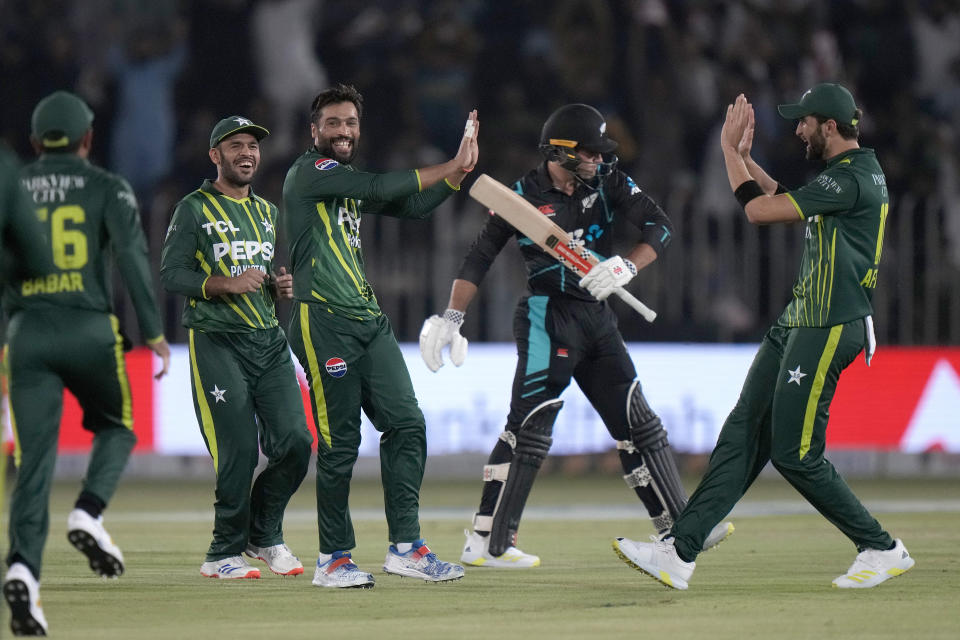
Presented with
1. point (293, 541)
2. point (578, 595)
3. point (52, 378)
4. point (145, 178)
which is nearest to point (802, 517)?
point (293, 541)

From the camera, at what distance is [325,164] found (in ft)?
22.8

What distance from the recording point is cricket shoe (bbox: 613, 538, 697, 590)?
6.54 meters

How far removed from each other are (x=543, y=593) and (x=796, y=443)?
1252 mm

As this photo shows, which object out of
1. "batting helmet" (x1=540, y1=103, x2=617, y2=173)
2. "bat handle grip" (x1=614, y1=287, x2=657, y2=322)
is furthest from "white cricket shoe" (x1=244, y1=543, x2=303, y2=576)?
"batting helmet" (x1=540, y1=103, x2=617, y2=173)

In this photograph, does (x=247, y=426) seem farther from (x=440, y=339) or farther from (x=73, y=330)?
(x=73, y=330)

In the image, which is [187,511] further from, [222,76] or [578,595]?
[222,76]

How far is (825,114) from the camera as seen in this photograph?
266 inches

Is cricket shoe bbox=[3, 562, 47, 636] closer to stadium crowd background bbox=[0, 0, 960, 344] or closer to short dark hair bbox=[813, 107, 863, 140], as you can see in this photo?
short dark hair bbox=[813, 107, 863, 140]

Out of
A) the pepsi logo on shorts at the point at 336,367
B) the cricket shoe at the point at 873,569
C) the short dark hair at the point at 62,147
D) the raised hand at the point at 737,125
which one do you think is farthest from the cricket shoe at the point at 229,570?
the raised hand at the point at 737,125

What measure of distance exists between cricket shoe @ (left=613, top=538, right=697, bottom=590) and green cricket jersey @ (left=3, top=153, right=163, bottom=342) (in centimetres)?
227

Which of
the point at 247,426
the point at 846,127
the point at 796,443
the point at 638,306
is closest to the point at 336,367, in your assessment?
the point at 247,426

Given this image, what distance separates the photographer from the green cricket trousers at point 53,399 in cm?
547

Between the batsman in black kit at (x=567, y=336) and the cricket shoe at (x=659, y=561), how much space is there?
110cm

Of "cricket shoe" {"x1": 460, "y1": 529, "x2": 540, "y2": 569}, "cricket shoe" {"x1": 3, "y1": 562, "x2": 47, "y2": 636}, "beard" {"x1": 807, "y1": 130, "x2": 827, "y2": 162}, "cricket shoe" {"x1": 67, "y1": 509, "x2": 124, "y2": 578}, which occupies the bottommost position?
"cricket shoe" {"x1": 460, "y1": 529, "x2": 540, "y2": 569}
